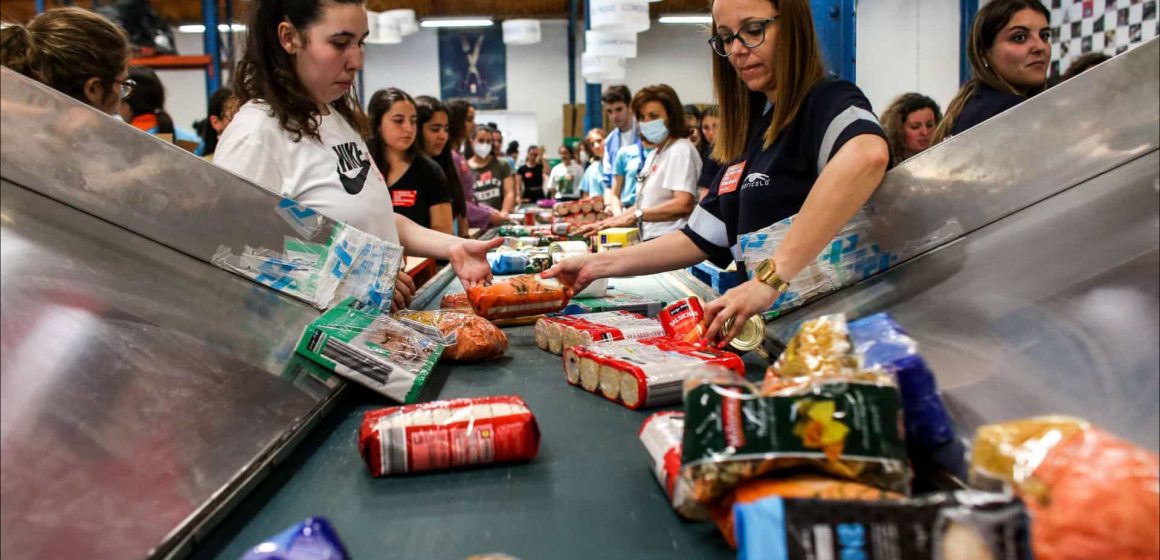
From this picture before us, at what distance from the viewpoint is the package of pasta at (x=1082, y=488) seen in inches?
30.4

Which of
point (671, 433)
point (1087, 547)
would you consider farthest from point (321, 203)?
point (1087, 547)

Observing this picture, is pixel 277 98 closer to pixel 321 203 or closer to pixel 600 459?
pixel 321 203

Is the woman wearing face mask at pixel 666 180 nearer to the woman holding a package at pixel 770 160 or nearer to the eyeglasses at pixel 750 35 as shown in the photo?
the woman holding a package at pixel 770 160

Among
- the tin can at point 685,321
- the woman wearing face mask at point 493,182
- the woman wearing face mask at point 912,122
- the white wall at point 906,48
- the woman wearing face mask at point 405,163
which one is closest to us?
the tin can at point 685,321

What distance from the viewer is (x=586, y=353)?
167 cm

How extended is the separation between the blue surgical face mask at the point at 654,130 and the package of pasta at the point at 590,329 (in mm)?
3246

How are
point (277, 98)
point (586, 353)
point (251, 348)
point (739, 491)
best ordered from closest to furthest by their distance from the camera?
1. point (739, 491)
2. point (251, 348)
3. point (586, 353)
4. point (277, 98)

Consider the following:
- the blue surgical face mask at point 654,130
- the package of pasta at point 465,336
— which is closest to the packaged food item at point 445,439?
the package of pasta at point 465,336

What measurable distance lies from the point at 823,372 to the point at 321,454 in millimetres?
765

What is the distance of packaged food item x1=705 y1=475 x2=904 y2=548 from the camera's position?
87 centimetres

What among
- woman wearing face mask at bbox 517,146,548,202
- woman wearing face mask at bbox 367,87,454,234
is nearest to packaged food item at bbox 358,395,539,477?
woman wearing face mask at bbox 367,87,454,234

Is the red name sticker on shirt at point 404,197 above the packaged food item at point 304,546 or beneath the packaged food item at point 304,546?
above

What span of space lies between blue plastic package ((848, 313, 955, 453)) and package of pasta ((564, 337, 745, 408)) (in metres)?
0.39

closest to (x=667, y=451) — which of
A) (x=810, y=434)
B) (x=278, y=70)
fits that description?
(x=810, y=434)
